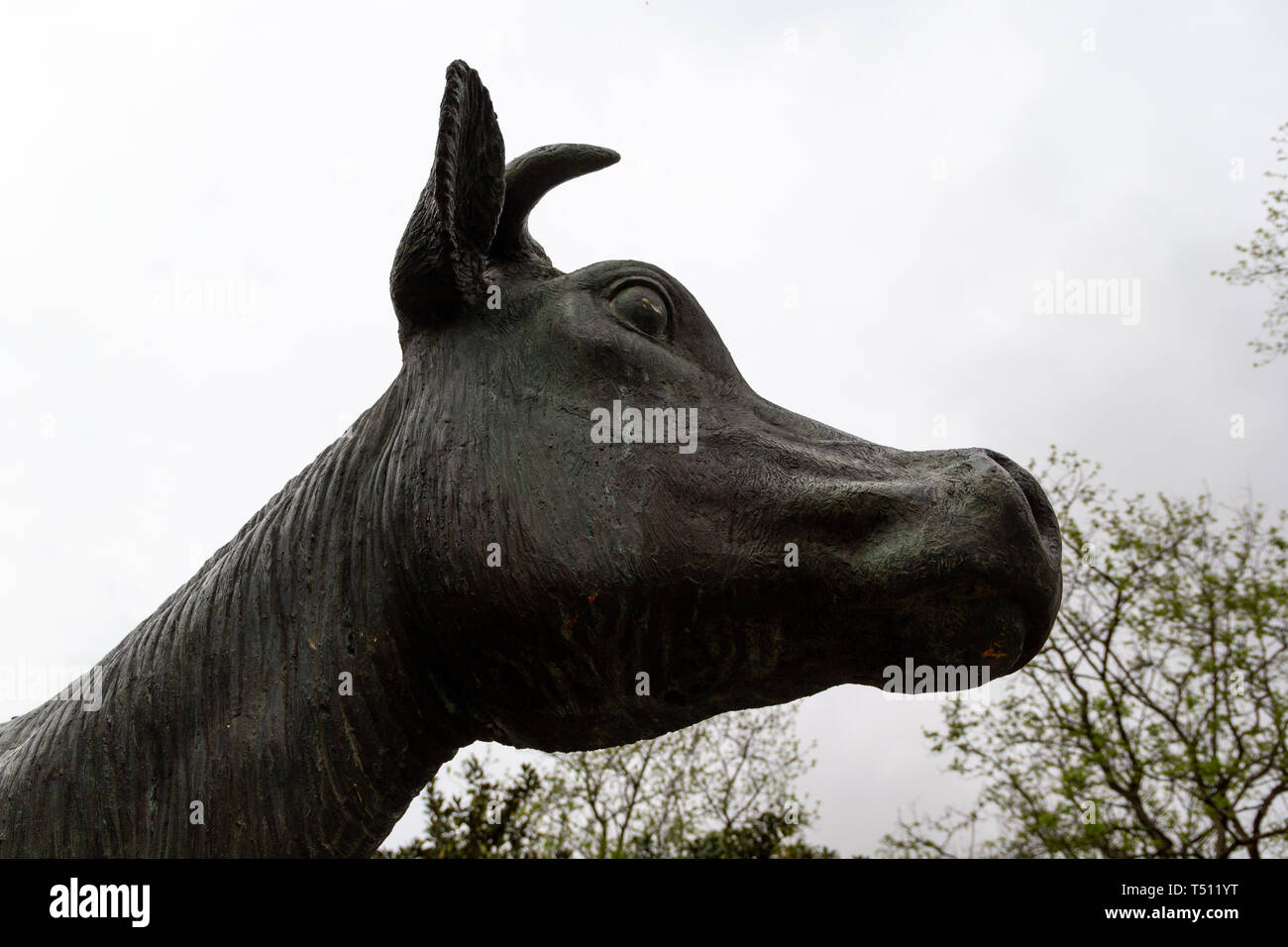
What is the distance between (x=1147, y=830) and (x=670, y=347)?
15.9 m

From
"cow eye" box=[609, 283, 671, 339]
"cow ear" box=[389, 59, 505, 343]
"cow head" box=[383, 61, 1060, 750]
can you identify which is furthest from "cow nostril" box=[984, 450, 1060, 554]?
"cow ear" box=[389, 59, 505, 343]

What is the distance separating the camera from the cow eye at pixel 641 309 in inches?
118

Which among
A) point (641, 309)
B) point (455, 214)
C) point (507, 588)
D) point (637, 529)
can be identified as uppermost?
point (455, 214)

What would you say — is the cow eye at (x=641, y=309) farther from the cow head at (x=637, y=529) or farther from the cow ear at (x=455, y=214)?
the cow ear at (x=455, y=214)

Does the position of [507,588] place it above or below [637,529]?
below

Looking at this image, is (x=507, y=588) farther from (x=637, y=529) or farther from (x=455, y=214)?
(x=455, y=214)

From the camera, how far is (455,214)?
2.93m

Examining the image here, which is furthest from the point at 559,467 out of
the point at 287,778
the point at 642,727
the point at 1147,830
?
the point at 1147,830

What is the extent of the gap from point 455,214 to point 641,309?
0.57 meters

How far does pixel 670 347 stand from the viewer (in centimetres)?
302

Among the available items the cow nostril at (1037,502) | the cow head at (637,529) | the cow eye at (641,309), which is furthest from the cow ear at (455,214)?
the cow nostril at (1037,502)

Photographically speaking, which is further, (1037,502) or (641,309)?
(641,309)

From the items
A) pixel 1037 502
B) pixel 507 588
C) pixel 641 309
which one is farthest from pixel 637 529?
pixel 1037 502
